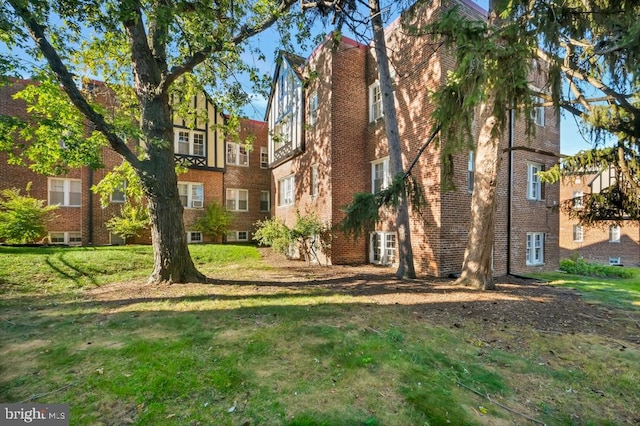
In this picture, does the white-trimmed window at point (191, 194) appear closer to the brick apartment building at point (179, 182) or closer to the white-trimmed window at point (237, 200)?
the brick apartment building at point (179, 182)

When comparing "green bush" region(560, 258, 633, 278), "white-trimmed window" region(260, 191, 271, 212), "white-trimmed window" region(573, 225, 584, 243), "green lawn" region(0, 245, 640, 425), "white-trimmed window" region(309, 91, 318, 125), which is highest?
"white-trimmed window" region(309, 91, 318, 125)

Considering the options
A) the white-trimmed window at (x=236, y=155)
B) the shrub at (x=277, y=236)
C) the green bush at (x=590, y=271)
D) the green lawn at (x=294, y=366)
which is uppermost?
the white-trimmed window at (x=236, y=155)

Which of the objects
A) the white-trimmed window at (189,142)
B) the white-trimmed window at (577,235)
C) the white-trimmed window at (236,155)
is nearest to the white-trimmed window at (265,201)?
the white-trimmed window at (236,155)

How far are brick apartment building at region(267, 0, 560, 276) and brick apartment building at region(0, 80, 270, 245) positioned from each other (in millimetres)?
3780

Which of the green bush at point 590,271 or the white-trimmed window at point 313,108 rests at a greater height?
the white-trimmed window at point 313,108

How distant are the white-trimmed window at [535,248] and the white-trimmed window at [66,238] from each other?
882 inches

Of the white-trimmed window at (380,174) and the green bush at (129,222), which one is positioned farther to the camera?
the green bush at (129,222)

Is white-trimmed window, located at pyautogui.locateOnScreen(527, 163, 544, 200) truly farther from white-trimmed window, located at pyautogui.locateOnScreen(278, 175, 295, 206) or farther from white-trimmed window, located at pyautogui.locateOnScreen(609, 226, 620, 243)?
white-trimmed window, located at pyautogui.locateOnScreen(609, 226, 620, 243)

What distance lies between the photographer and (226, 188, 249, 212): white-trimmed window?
67.8ft

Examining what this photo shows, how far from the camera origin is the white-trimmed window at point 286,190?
16.6 m

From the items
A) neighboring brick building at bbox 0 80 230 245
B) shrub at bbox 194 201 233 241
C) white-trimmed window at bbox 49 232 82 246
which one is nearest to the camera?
neighboring brick building at bbox 0 80 230 245

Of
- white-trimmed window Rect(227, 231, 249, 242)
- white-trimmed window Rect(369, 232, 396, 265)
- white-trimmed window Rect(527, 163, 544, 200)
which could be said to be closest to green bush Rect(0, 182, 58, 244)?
white-trimmed window Rect(227, 231, 249, 242)

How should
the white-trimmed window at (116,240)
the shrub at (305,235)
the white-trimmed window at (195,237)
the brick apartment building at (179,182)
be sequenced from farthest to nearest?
1. the white-trimmed window at (195,237)
2. the white-trimmed window at (116,240)
3. the brick apartment building at (179,182)
4. the shrub at (305,235)

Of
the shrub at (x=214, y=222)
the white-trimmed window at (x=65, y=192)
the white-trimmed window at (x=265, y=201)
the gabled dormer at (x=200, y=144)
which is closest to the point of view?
the white-trimmed window at (x=65, y=192)
